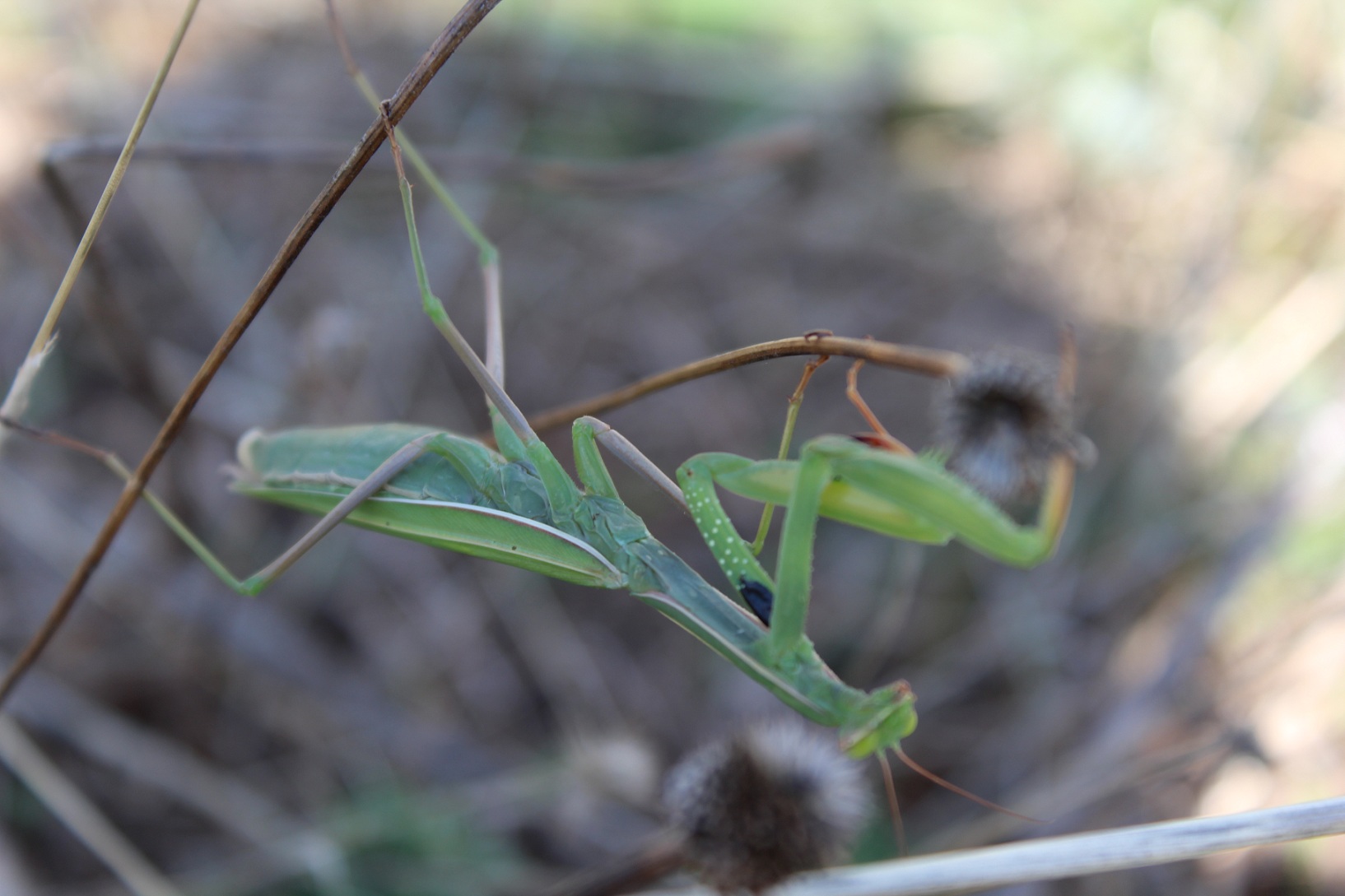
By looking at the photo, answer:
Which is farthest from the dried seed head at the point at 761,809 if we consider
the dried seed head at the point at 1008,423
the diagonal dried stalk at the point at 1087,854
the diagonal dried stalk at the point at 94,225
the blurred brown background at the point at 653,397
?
the diagonal dried stalk at the point at 94,225

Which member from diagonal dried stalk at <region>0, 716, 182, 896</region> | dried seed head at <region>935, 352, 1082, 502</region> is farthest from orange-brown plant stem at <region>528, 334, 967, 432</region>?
diagonal dried stalk at <region>0, 716, 182, 896</region>

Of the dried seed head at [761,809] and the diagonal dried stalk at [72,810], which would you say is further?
the diagonal dried stalk at [72,810]

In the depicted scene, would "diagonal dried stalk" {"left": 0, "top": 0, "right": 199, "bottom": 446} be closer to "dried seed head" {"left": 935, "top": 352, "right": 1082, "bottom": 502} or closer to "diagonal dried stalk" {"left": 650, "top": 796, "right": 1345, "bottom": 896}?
"dried seed head" {"left": 935, "top": 352, "right": 1082, "bottom": 502}

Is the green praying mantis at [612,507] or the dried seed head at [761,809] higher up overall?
the green praying mantis at [612,507]

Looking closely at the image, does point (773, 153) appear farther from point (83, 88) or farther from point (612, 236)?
point (83, 88)

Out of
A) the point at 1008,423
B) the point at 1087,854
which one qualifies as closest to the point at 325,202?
the point at 1008,423

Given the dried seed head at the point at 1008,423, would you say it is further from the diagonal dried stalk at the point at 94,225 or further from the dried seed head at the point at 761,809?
the diagonal dried stalk at the point at 94,225
